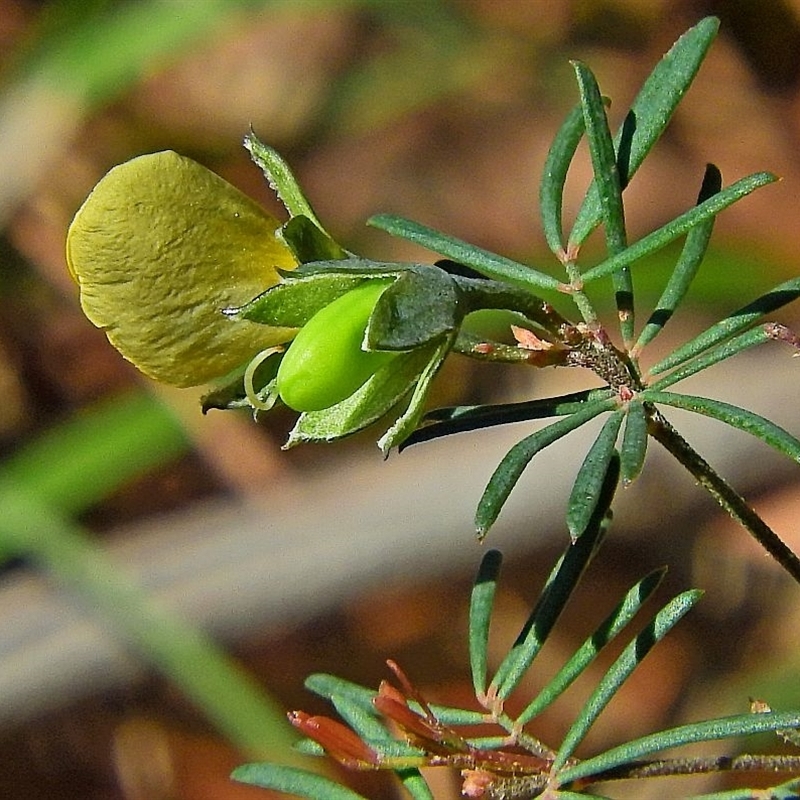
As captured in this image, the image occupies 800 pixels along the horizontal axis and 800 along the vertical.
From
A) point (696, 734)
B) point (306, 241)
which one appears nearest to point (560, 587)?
point (696, 734)

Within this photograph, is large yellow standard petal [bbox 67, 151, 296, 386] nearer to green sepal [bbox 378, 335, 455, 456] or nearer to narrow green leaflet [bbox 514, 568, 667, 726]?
green sepal [bbox 378, 335, 455, 456]

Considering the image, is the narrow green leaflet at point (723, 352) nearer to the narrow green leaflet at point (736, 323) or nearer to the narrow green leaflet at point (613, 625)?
the narrow green leaflet at point (736, 323)

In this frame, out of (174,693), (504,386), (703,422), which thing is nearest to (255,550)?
(174,693)

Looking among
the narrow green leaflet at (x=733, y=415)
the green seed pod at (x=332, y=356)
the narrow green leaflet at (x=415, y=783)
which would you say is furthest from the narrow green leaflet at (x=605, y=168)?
the narrow green leaflet at (x=415, y=783)

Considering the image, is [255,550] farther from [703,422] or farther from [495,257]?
[495,257]

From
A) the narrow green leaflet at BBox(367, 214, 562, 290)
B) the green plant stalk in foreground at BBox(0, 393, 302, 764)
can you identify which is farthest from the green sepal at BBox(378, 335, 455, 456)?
the green plant stalk in foreground at BBox(0, 393, 302, 764)

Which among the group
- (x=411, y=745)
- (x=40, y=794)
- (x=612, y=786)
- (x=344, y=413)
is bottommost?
(x=612, y=786)
